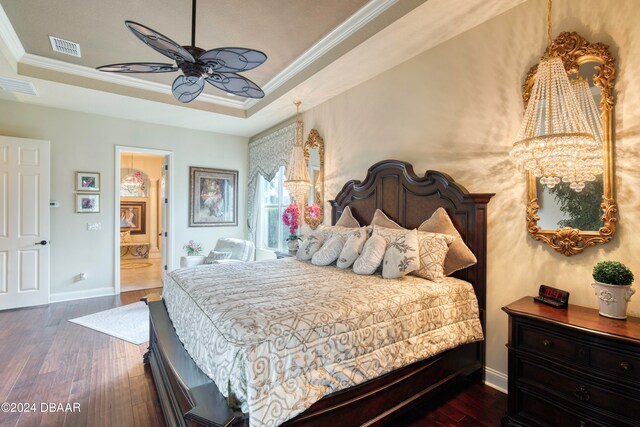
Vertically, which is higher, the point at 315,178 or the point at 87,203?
the point at 315,178

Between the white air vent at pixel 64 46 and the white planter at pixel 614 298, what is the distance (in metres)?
4.80

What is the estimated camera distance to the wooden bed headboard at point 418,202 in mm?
2502

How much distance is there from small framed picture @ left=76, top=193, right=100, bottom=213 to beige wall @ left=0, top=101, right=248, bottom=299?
0.07 metres

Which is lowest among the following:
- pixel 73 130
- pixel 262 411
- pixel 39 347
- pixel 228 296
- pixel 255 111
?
pixel 39 347

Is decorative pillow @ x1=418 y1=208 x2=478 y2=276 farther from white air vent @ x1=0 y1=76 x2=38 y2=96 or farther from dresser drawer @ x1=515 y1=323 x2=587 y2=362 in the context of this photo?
white air vent @ x1=0 y1=76 x2=38 y2=96

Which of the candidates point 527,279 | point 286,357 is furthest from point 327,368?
point 527,279

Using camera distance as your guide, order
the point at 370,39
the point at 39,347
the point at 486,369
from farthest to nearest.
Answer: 1. the point at 39,347
2. the point at 370,39
3. the point at 486,369

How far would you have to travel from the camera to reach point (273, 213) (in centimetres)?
572

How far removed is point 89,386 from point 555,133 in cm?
358

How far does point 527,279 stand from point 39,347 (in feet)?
14.3

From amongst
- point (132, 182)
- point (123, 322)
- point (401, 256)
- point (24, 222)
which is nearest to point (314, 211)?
point (401, 256)

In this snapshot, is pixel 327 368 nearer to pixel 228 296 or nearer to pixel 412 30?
pixel 228 296

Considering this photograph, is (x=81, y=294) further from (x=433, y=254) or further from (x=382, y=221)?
(x=433, y=254)

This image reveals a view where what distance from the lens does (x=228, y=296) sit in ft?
6.17
